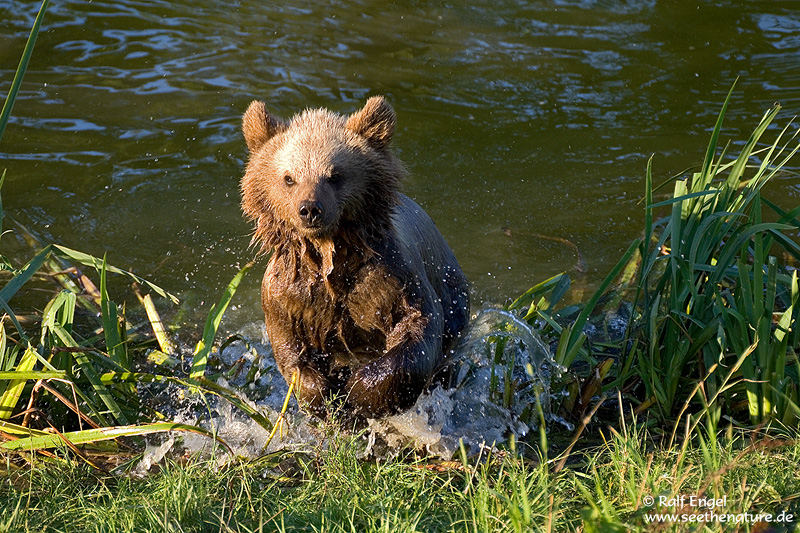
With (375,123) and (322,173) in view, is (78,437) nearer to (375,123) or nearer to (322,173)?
(322,173)

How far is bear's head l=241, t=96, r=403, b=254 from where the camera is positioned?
4.36 m

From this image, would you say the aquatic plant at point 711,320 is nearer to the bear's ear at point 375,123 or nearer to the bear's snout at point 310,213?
the bear's ear at point 375,123

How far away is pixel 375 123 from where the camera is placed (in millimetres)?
4707

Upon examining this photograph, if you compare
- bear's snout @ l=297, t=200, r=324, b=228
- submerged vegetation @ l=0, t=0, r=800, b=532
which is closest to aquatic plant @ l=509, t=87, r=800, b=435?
submerged vegetation @ l=0, t=0, r=800, b=532

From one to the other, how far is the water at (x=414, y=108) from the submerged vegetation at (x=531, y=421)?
5.49 feet

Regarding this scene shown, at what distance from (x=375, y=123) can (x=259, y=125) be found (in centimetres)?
59

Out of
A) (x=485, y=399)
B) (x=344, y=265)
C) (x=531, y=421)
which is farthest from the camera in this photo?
(x=485, y=399)

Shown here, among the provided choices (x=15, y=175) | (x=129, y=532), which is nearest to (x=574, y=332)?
(x=129, y=532)

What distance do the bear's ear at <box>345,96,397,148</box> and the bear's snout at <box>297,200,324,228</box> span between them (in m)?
0.67

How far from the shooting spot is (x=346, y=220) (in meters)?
4.52

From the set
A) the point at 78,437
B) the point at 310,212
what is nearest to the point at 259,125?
the point at 310,212

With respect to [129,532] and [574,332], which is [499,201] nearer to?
[574,332]

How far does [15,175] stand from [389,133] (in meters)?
4.93

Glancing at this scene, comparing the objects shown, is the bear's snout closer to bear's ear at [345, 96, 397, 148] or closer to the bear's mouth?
the bear's mouth
